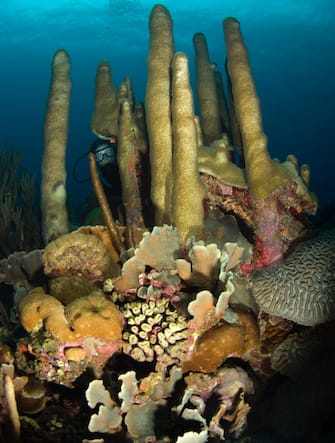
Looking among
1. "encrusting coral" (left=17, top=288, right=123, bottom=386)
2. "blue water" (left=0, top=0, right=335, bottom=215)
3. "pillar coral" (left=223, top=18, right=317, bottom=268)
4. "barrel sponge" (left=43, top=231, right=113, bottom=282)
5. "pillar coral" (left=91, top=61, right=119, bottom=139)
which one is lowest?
"encrusting coral" (left=17, top=288, right=123, bottom=386)

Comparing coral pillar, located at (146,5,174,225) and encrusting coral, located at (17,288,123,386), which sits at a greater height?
coral pillar, located at (146,5,174,225)

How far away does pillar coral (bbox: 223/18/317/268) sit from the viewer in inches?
153

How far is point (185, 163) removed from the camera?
380 centimetres

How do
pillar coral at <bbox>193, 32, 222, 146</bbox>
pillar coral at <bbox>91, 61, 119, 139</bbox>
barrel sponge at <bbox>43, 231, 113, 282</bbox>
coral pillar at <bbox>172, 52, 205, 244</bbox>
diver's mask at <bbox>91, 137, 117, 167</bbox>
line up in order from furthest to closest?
diver's mask at <bbox>91, 137, 117, 167</bbox>
pillar coral at <bbox>193, 32, 222, 146</bbox>
pillar coral at <bbox>91, 61, 119, 139</bbox>
coral pillar at <bbox>172, 52, 205, 244</bbox>
barrel sponge at <bbox>43, 231, 113, 282</bbox>

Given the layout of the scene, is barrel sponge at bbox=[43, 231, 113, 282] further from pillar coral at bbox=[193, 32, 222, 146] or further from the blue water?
the blue water

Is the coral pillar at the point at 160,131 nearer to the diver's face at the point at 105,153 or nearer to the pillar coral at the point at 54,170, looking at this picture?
the pillar coral at the point at 54,170

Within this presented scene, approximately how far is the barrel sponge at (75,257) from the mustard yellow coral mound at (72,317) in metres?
0.64

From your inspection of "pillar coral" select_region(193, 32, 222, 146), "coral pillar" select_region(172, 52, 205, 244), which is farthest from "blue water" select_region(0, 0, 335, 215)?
"coral pillar" select_region(172, 52, 205, 244)

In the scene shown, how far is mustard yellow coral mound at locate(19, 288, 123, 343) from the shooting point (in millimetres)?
2619

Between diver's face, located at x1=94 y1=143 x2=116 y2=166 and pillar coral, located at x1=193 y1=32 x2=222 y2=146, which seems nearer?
pillar coral, located at x1=193 y1=32 x2=222 y2=146

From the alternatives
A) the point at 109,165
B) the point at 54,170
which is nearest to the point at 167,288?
the point at 54,170

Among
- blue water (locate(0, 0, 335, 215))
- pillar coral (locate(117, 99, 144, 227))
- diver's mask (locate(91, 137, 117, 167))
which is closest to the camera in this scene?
pillar coral (locate(117, 99, 144, 227))

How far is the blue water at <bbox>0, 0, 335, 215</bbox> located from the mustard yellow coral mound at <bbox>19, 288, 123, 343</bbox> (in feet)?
50.7

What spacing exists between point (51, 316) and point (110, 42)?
46648 millimetres
